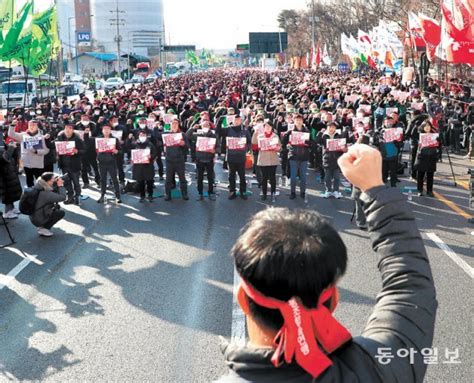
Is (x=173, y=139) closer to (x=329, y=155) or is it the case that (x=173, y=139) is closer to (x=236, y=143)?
(x=236, y=143)

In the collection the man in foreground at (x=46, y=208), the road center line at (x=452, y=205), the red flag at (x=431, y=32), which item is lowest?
the road center line at (x=452, y=205)

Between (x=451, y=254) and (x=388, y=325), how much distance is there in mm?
7280

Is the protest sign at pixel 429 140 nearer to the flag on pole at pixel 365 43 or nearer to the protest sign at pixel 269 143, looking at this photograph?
the protest sign at pixel 269 143

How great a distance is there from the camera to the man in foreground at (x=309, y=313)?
156 cm

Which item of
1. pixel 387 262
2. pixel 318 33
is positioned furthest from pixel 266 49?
pixel 387 262

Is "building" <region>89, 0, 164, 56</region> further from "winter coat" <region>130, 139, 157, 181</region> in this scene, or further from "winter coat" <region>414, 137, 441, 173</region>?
"winter coat" <region>414, 137, 441, 173</region>

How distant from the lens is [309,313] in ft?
5.18

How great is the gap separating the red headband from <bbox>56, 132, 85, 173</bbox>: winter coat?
39.1 ft

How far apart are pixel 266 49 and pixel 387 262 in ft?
252

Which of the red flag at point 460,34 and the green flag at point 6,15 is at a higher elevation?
the green flag at point 6,15

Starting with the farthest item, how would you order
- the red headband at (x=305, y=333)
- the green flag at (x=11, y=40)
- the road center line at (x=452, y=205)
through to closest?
the green flag at (x=11, y=40) → the road center line at (x=452, y=205) → the red headband at (x=305, y=333)

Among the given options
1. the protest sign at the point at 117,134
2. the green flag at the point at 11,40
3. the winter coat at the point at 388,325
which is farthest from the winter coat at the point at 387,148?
the green flag at the point at 11,40

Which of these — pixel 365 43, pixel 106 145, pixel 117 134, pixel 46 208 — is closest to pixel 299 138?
pixel 106 145

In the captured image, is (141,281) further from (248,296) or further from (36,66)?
(36,66)
